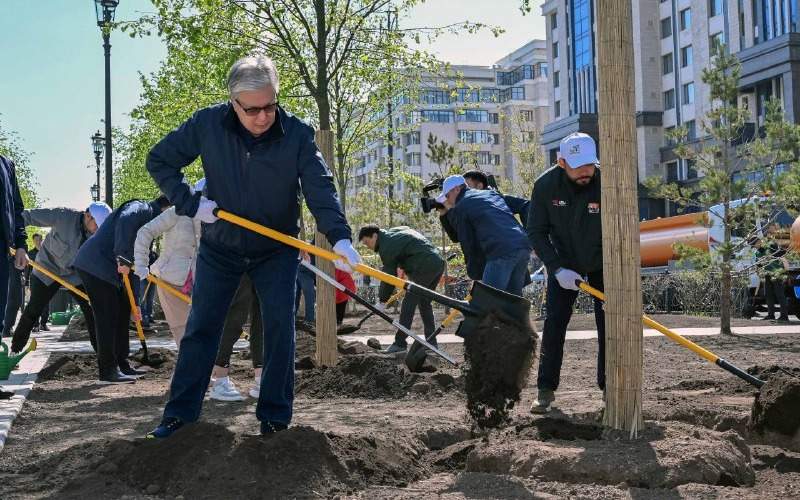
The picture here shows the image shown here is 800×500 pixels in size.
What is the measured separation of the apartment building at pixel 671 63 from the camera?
41.6 metres

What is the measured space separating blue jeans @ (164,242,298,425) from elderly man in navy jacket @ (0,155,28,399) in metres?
2.54

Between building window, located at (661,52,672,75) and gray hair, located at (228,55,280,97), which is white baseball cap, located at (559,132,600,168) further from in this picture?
building window, located at (661,52,672,75)

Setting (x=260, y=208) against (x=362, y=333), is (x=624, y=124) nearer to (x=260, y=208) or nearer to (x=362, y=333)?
(x=260, y=208)

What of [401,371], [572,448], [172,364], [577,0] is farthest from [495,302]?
[577,0]

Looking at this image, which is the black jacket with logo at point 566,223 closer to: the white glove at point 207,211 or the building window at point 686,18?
the white glove at point 207,211

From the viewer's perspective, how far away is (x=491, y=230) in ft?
27.9

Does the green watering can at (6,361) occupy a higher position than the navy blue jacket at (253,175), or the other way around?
the navy blue jacket at (253,175)

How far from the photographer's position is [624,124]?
474cm

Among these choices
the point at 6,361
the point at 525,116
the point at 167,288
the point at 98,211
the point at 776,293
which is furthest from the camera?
the point at 525,116

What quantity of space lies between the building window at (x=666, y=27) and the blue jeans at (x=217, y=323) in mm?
51864

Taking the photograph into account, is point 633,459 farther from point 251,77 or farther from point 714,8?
point 714,8

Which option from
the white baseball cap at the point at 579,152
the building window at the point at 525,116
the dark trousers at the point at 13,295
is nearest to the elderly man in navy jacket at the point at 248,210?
the white baseball cap at the point at 579,152

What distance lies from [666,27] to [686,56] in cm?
265

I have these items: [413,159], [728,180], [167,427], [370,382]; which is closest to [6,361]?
[370,382]
